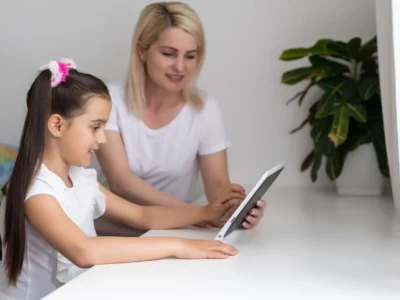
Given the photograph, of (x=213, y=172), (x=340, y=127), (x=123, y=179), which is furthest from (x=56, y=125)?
(x=340, y=127)

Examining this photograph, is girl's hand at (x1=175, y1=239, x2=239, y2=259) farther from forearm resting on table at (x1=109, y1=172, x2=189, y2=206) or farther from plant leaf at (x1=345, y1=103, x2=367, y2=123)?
plant leaf at (x1=345, y1=103, x2=367, y2=123)

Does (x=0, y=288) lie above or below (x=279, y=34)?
below

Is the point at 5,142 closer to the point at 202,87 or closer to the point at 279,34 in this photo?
the point at 202,87

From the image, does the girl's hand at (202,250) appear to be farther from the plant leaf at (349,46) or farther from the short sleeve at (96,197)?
the plant leaf at (349,46)

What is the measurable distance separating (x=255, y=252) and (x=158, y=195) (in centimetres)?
64

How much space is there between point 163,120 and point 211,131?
15 centimetres

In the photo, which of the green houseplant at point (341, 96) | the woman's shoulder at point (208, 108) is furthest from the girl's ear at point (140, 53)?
the green houseplant at point (341, 96)

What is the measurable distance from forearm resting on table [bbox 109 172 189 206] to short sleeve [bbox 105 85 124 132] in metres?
0.15

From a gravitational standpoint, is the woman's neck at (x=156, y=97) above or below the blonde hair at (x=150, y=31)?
below

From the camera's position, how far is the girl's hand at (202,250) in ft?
4.70

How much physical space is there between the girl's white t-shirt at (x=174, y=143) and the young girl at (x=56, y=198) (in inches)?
20.7

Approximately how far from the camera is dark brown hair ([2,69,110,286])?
1513 mm

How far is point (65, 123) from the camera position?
1.59m

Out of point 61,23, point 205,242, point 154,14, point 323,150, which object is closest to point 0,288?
point 205,242
